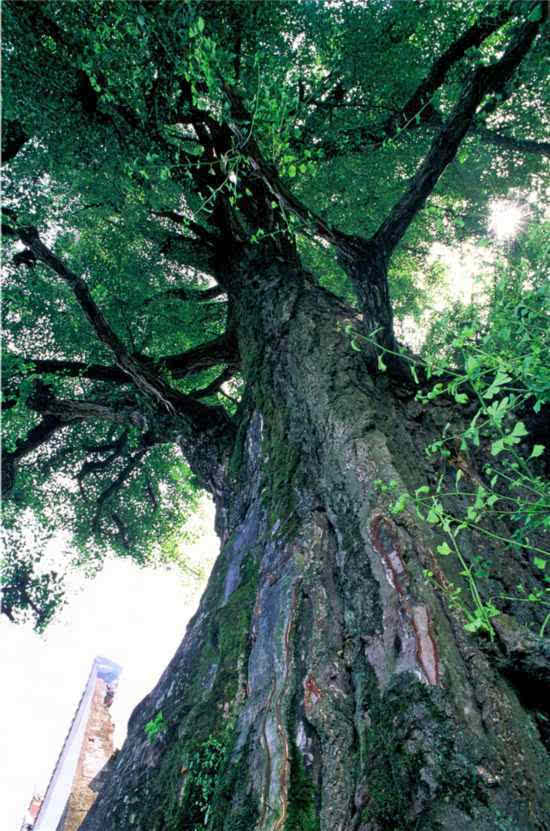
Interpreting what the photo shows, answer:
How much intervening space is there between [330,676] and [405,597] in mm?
522

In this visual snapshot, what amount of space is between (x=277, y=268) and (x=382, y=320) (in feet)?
7.70

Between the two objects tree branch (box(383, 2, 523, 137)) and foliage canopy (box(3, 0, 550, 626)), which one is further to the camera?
tree branch (box(383, 2, 523, 137))

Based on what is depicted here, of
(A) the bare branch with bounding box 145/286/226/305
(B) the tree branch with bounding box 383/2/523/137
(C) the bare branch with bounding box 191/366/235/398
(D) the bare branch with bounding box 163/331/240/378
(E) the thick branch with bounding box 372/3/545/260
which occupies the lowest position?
(E) the thick branch with bounding box 372/3/545/260

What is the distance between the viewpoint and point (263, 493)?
13.0 feet

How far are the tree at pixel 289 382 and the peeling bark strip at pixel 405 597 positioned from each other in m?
0.01

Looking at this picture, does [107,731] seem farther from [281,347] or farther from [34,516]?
[281,347]

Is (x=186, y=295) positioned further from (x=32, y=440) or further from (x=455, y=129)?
(x=455, y=129)

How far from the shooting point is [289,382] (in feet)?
14.4

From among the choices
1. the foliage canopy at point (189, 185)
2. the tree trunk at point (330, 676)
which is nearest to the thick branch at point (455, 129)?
the foliage canopy at point (189, 185)

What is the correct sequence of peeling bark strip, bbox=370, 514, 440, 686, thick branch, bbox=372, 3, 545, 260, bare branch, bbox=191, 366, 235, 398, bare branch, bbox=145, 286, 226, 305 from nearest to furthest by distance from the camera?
peeling bark strip, bbox=370, 514, 440, 686
thick branch, bbox=372, 3, 545, 260
bare branch, bbox=145, 286, 226, 305
bare branch, bbox=191, 366, 235, 398

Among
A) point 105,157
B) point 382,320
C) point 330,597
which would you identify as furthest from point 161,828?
point 105,157

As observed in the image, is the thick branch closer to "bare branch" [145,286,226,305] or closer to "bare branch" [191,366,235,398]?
"bare branch" [145,286,226,305]

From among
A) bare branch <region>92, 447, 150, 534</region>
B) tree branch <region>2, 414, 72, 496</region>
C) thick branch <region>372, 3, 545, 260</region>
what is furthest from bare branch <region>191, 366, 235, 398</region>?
thick branch <region>372, 3, 545, 260</region>

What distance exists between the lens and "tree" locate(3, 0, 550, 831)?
1978 millimetres
